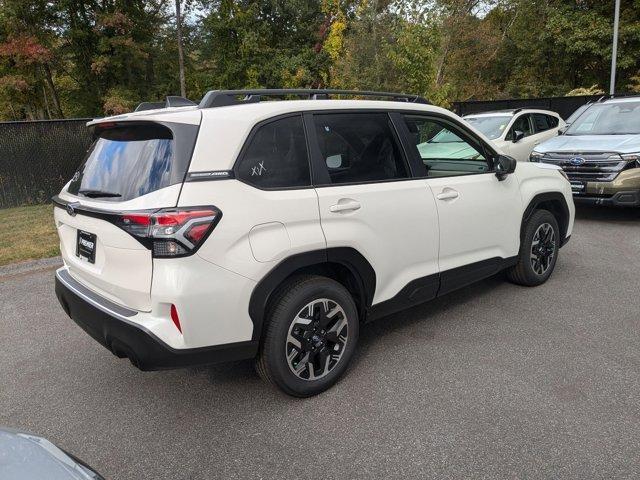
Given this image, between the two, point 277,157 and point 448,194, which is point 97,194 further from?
point 448,194

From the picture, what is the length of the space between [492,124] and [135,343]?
32.9 feet

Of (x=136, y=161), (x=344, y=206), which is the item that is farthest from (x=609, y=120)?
(x=136, y=161)

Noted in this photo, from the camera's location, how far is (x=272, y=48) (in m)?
26.8

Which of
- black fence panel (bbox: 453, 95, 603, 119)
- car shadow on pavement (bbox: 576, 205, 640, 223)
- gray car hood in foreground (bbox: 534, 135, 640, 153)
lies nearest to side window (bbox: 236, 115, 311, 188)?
gray car hood in foreground (bbox: 534, 135, 640, 153)

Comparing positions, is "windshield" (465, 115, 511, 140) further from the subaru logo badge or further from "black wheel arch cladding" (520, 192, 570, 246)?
the subaru logo badge

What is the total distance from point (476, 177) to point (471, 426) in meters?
2.08

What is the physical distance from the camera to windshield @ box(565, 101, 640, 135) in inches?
321

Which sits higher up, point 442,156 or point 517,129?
point 517,129

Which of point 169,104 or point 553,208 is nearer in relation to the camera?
point 169,104

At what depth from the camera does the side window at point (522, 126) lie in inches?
419

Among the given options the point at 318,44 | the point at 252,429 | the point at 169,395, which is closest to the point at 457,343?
the point at 252,429

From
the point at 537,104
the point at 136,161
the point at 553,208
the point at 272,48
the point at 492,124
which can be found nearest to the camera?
the point at 136,161

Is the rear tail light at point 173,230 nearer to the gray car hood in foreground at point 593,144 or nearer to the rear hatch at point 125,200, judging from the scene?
the rear hatch at point 125,200

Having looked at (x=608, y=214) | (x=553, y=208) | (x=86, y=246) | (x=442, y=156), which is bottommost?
(x=608, y=214)
